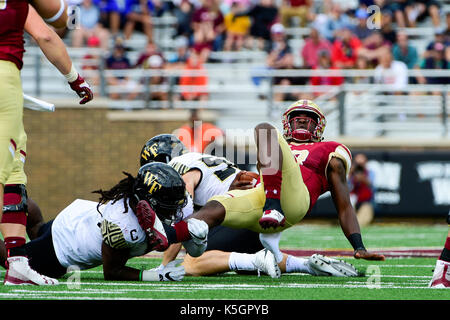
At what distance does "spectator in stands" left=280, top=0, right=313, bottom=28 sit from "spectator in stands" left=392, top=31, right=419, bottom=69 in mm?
2080

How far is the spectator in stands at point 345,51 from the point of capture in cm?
1585

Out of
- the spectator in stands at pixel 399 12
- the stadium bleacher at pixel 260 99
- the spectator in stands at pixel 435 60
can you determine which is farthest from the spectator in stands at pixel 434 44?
the spectator in stands at pixel 399 12

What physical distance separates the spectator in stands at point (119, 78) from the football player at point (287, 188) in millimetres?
8964

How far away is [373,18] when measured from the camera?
16844 mm

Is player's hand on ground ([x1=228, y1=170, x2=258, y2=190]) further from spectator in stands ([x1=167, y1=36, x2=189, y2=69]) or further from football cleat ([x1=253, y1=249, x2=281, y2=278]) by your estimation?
spectator in stands ([x1=167, y1=36, x2=189, y2=69])

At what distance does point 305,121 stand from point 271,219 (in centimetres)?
129

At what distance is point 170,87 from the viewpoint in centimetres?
1555

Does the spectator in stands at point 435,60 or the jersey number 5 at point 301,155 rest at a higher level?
the spectator in stands at point 435,60

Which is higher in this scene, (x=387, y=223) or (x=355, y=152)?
(x=355, y=152)

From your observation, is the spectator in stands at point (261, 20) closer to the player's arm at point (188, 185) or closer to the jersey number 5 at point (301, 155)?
the jersey number 5 at point (301, 155)

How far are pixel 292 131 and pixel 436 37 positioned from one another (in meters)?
9.15

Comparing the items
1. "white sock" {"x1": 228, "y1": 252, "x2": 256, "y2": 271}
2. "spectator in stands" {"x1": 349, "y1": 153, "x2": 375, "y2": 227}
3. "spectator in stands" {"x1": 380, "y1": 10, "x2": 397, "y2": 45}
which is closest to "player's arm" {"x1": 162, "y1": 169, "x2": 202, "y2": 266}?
"white sock" {"x1": 228, "y1": 252, "x2": 256, "y2": 271}
